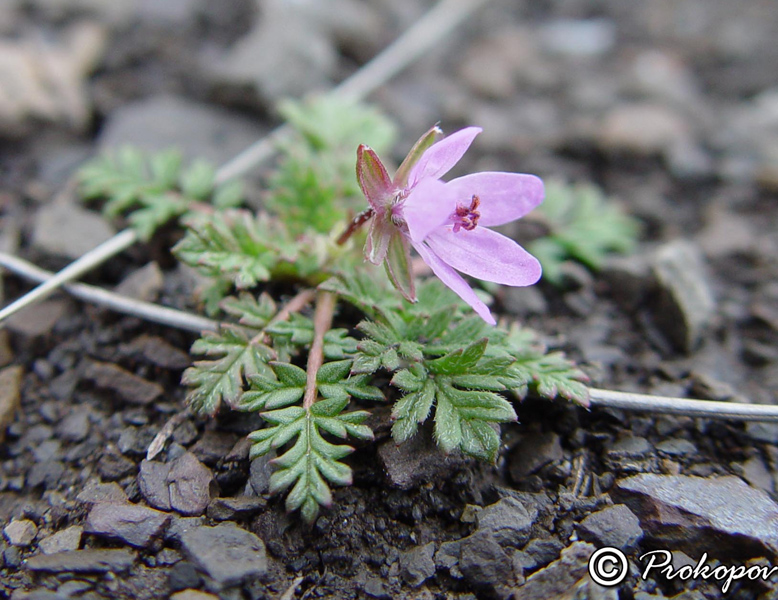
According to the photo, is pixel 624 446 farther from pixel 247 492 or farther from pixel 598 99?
pixel 598 99

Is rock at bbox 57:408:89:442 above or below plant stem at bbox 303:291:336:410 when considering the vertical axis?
below

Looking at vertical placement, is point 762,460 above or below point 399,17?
below

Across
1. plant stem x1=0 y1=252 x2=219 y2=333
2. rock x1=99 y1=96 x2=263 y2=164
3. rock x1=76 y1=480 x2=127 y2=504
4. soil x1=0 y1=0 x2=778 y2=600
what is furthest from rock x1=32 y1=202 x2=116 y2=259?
rock x1=76 y1=480 x2=127 y2=504

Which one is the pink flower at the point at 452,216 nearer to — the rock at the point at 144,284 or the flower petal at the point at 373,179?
the flower petal at the point at 373,179

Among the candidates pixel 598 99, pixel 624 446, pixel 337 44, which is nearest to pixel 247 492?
pixel 624 446

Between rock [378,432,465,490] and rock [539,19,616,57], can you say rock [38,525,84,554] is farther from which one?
rock [539,19,616,57]

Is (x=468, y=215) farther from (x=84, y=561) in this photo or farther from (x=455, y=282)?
(x=84, y=561)
